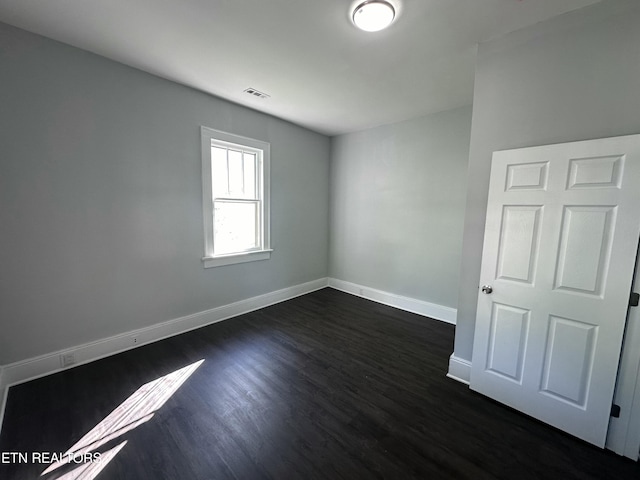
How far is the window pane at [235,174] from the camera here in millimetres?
3381

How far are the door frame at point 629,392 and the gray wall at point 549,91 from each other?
0.83 m

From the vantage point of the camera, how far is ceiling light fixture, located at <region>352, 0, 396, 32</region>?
5.16 ft

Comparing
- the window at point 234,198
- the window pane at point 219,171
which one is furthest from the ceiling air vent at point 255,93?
the window pane at point 219,171

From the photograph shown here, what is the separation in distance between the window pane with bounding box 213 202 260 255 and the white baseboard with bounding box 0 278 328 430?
80 centimetres

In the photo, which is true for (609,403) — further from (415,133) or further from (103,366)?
(103,366)

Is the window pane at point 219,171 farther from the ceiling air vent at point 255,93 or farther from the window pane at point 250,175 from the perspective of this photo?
the ceiling air vent at point 255,93

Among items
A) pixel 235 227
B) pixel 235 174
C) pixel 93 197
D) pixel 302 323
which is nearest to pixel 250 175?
pixel 235 174

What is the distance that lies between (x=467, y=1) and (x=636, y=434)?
9.54 ft

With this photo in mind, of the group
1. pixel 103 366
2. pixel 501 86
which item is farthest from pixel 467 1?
pixel 103 366

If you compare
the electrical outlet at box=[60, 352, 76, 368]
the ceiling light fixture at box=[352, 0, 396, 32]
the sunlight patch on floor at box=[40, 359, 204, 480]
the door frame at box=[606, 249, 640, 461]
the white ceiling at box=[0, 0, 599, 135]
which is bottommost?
the sunlight patch on floor at box=[40, 359, 204, 480]

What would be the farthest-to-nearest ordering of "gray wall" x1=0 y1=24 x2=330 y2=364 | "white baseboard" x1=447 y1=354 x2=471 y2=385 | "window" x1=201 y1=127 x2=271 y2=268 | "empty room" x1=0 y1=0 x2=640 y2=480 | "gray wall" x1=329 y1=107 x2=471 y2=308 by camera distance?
"gray wall" x1=329 y1=107 x2=471 y2=308, "window" x1=201 y1=127 x2=271 y2=268, "white baseboard" x1=447 y1=354 x2=471 y2=385, "gray wall" x1=0 y1=24 x2=330 y2=364, "empty room" x1=0 y1=0 x2=640 y2=480

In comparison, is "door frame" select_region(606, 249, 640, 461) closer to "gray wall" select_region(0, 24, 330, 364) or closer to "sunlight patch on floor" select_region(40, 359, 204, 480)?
"sunlight patch on floor" select_region(40, 359, 204, 480)

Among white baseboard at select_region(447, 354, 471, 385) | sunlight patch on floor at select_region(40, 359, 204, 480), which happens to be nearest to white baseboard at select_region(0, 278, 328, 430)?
Answer: sunlight patch on floor at select_region(40, 359, 204, 480)

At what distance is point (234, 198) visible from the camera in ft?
11.2
